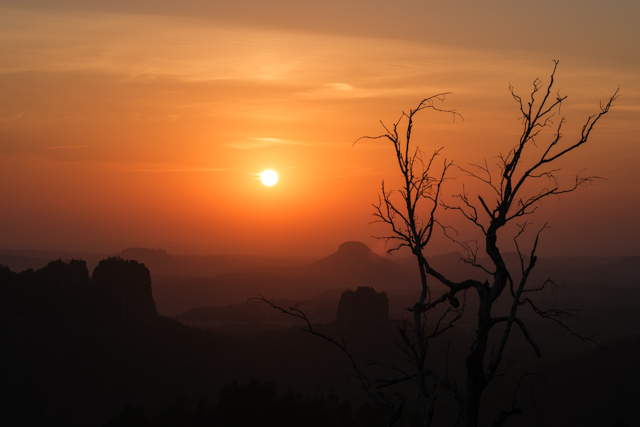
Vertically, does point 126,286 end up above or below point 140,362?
above

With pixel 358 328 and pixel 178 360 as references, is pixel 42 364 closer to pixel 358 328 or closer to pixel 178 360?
pixel 178 360

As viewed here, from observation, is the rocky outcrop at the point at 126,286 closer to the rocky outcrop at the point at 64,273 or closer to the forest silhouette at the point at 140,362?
the forest silhouette at the point at 140,362

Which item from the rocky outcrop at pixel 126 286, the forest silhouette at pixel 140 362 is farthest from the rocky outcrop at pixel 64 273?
the rocky outcrop at pixel 126 286

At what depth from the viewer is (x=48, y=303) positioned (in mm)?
145125

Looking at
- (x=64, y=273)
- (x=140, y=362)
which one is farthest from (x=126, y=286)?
(x=140, y=362)

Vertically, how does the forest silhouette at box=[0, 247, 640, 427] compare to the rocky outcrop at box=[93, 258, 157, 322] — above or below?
below

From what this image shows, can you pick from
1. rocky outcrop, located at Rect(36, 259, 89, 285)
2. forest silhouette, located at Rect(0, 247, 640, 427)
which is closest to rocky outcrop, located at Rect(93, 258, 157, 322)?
forest silhouette, located at Rect(0, 247, 640, 427)

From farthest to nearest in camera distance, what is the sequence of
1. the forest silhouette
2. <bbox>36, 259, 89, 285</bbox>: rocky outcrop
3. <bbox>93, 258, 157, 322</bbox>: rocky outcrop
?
1. <bbox>93, 258, 157, 322</bbox>: rocky outcrop
2. <bbox>36, 259, 89, 285</bbox>: rocky outcrop
3. the forest silhouette

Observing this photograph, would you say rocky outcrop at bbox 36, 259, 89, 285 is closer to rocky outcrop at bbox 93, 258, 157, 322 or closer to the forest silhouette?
the forest silhouette

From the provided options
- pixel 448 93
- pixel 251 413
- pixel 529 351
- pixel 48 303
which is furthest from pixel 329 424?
pixel 529 351

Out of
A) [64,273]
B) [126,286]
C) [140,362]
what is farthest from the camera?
[126,286]

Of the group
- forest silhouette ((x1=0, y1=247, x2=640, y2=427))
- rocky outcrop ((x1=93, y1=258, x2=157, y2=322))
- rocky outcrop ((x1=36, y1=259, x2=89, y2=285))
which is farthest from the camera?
rocky outcrop ((x1=93, y1=258, x2=157, y2=322))

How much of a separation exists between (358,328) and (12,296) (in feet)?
357

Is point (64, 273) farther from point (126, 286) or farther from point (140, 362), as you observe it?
point (140, 362)
